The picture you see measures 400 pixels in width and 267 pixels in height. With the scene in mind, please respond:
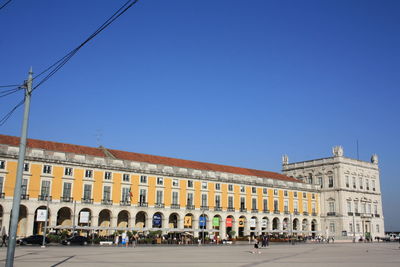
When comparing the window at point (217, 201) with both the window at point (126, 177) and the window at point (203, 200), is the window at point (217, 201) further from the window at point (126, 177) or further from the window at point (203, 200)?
the window at point (126, 177)

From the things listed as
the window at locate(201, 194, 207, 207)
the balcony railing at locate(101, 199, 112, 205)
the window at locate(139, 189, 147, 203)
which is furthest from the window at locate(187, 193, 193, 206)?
the balcony railing at locate(101, 199, 112, 205)

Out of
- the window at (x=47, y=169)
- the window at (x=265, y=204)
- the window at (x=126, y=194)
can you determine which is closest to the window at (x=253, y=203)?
the window at (x=265, y=204)

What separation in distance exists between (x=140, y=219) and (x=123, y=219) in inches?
122

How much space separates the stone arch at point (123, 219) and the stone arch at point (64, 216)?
24.2 ft

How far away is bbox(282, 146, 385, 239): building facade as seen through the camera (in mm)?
86125

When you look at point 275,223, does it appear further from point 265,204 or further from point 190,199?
point 190,199

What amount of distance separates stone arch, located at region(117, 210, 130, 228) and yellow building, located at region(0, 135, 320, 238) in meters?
0.13

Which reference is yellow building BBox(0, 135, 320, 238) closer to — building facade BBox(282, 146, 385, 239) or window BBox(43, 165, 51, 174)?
window BBox(43, 165, 51, 174)

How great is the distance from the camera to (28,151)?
53.6 metres

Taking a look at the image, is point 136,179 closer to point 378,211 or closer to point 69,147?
point 69,147

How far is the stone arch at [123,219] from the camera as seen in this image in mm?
61500

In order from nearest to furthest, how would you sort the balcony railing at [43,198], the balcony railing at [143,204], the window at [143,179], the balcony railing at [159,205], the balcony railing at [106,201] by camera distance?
the balcony railing at [43,198], the balcony railing at [106,201], the balcony railing at [143,204], the window at [143,179], the balcony railing at [159,205]

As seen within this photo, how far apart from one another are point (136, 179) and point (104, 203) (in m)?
6.05

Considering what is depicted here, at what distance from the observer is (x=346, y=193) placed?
8731cm
